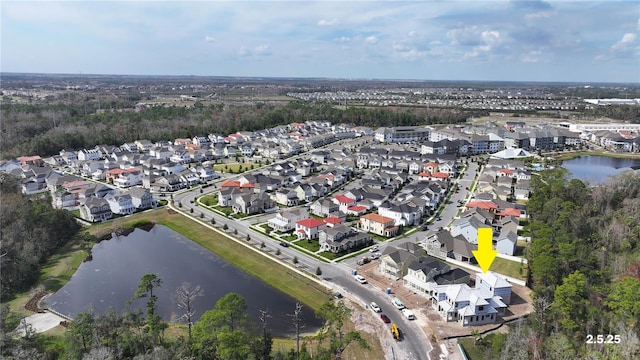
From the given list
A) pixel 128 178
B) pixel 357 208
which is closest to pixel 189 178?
pixel 128 178

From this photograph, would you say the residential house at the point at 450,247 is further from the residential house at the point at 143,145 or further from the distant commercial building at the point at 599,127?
the distant commercial building at the point at 599,127

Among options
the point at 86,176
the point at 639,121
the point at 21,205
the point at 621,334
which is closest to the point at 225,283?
the point at 21,205

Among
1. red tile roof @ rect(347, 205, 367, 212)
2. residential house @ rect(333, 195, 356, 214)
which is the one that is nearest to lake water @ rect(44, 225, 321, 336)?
residential house @ rect(333, 195, 356, 214)

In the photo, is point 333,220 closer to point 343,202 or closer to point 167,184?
point 343,202

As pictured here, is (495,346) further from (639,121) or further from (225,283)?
(639,121)

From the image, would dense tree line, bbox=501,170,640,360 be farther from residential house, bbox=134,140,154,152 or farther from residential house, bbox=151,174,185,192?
residential house, bbox=134,140,154,152
